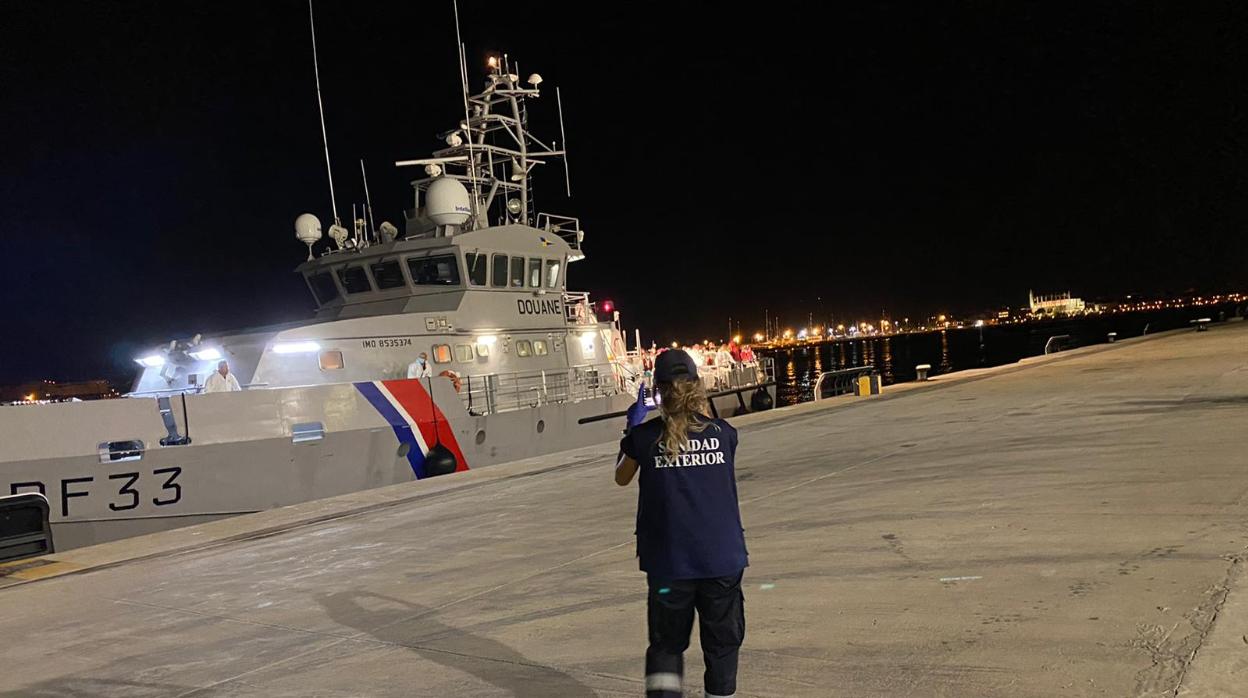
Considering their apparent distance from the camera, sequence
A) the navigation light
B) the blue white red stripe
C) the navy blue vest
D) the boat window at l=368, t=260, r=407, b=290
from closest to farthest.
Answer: the navy blue vest, the blue white red stripe, the navigation light, the boat window at l=368, t=260, r=407, b=290

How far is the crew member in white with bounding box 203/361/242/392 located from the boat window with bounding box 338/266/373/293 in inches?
173

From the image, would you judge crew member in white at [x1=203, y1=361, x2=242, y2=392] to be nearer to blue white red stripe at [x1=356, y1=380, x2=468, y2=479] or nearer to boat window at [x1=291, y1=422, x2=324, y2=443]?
boat window at [x1=291, y1=422, x2=324, y2=443]

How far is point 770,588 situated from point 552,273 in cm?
1289

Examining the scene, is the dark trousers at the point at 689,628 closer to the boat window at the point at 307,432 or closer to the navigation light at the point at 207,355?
the boat window at the point at 307,432

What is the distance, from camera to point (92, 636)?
4793 mm

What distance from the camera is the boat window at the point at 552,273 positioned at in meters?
16.8

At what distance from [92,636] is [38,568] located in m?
2.79

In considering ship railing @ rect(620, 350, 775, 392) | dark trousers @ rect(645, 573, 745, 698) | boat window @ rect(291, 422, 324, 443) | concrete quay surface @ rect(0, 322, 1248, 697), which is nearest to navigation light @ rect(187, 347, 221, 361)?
boat window @ rect(291, 422, 324, 443)

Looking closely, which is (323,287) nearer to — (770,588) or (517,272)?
(517,272)

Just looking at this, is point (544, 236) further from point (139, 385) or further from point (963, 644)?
point (963, 644)

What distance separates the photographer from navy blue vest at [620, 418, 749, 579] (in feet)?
8.77

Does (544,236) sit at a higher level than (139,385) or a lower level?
higher

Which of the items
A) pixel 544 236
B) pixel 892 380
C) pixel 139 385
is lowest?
pixel 892 380

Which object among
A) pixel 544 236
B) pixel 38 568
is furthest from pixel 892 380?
pixel 38 568
